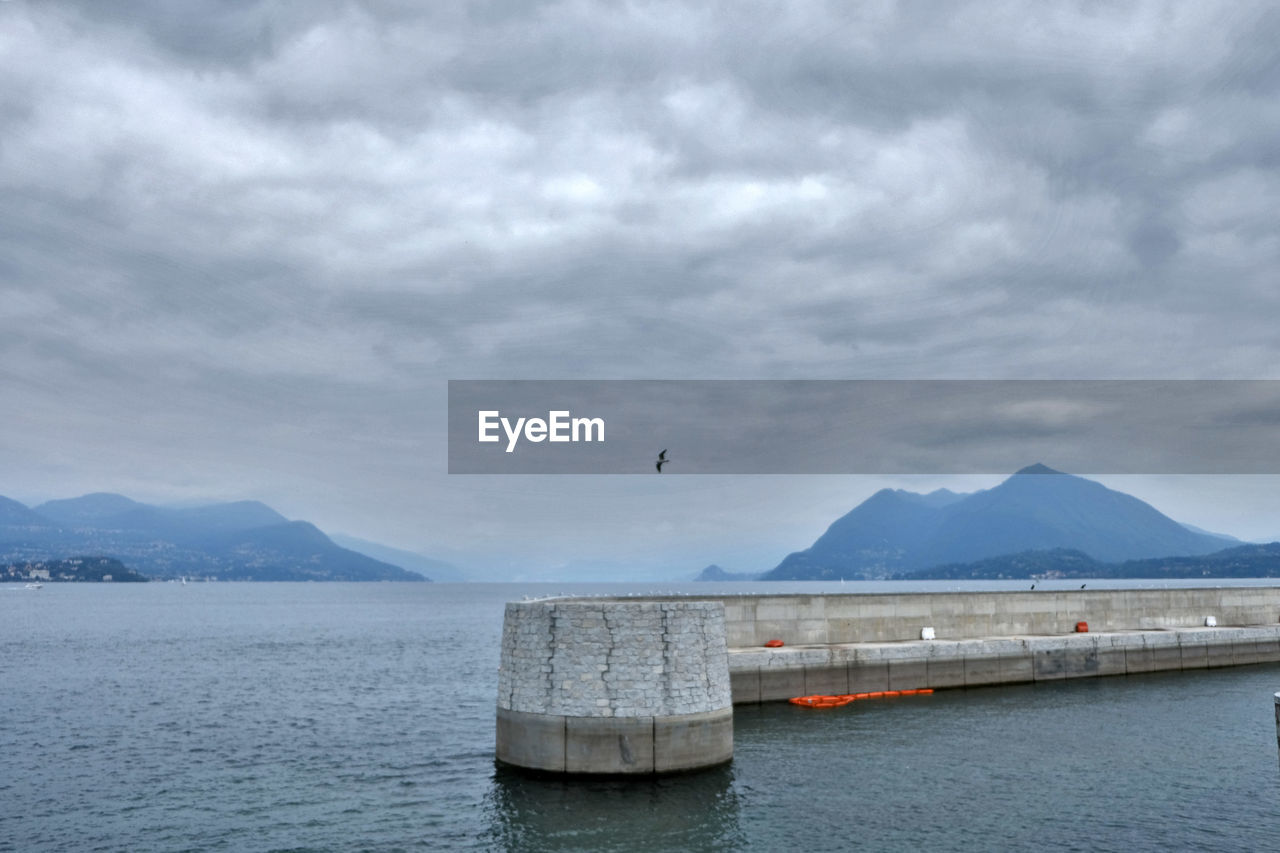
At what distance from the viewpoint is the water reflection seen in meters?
21.9

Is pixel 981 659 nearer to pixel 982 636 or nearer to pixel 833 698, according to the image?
pixel 982 636

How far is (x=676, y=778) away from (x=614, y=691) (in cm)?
311

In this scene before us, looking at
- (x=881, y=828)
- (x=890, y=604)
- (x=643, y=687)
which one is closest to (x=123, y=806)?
(x=643, y=687)

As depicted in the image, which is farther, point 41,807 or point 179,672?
point 179,672

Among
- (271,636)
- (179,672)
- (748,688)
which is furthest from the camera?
(271,636)

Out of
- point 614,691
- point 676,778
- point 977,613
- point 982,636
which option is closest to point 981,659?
point 982,636

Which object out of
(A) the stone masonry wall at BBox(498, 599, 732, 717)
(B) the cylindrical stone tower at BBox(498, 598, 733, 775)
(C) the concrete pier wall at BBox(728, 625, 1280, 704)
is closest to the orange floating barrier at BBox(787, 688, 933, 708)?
(C) the concrete pier wall at BBox(728, 625, 1280, 704)

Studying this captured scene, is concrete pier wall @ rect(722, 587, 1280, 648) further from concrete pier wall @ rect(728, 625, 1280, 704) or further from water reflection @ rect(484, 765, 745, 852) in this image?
water reflection @ rect(484, 765, 745, 852)

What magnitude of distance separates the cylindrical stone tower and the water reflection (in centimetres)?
52

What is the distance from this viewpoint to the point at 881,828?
75.0ft

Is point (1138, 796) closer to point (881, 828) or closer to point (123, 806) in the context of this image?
point (881, 828)

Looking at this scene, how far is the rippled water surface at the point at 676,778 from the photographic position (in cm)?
2270

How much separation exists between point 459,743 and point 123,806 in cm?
1160

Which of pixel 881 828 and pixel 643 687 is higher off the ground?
pixel 643 687
